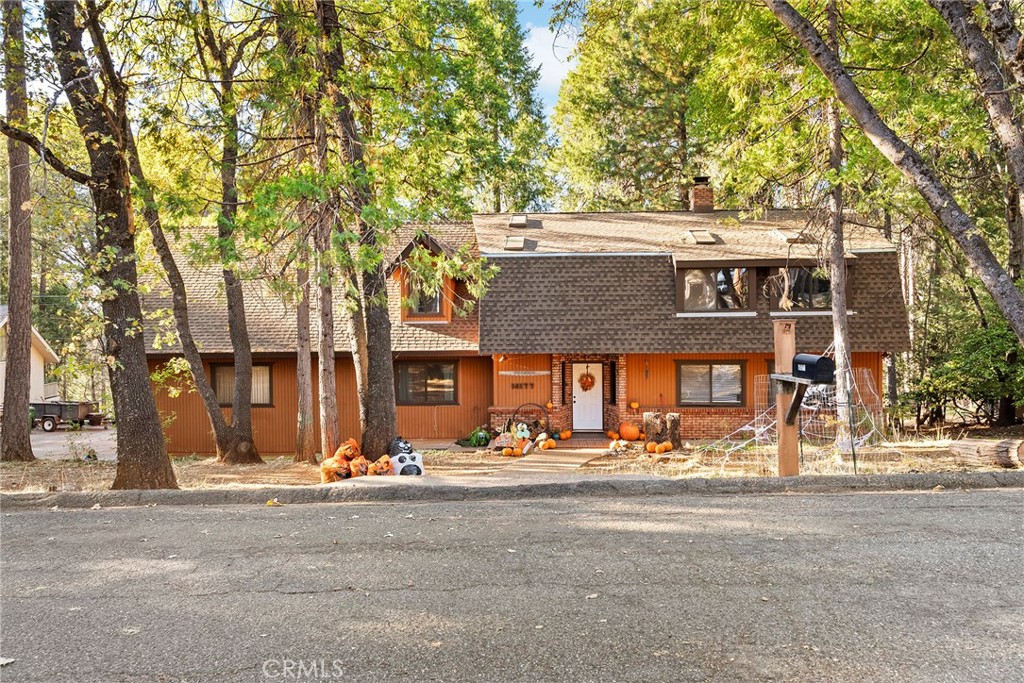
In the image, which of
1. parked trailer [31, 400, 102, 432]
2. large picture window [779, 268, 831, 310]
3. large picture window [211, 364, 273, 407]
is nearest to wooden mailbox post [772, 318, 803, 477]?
large picture window [779, 268, 831, 310]

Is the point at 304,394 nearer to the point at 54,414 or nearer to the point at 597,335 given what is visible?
the point at 597,335

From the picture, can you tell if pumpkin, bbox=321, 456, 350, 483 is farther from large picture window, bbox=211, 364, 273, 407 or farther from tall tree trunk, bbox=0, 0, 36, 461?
large picture window, bbox=211, 364, 273, 407

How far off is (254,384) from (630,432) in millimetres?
10489

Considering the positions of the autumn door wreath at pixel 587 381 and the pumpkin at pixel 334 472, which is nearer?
the pumpkin at pixel 334 472

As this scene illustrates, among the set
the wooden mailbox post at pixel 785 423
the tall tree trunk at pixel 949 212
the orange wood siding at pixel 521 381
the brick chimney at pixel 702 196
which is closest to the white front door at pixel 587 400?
the orange wood siding at pixel 521 381

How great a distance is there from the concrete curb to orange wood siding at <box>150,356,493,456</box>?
525 inches

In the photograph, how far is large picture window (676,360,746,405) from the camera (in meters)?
20.4

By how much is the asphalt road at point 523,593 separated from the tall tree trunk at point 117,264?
7.77 feet

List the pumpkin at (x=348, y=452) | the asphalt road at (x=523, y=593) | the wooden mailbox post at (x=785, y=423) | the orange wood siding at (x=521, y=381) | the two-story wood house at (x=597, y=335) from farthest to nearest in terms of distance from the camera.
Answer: the orange wood siding at (x=521, y=381) → the two-story wood house at (x=597, y=335) → the pumpkin at (x=348, y=452) → the wooden mailbox post at (x=785, y=423) → the asphalt road at (x=523, y=593)

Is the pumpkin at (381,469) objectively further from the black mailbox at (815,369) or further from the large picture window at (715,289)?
the large picture window at (715,289)

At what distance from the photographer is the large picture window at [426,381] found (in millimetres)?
21406

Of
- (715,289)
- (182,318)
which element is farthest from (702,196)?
(182,318)

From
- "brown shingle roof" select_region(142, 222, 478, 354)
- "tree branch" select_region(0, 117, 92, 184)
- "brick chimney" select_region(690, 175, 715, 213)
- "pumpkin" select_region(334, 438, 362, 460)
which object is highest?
"brick chimney" select_region(690, 175, 715, 213)

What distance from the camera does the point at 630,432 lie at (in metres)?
19.5
